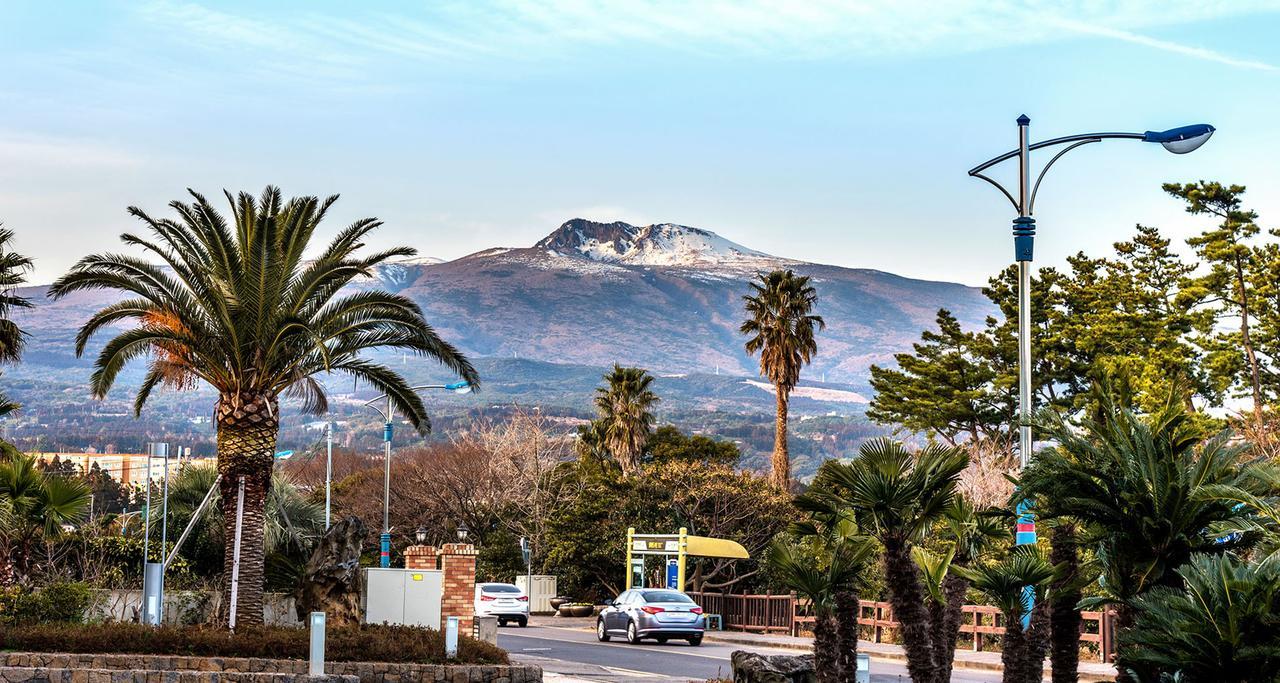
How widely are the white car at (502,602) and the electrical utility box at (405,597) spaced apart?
19.2m

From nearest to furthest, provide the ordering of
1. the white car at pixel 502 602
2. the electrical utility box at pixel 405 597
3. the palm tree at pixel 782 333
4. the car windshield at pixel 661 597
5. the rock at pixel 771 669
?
the rock at pixel 771 669
the electrical utility box at pixel 405 597
the car windshield at pixel 661 597
the white car at pixel 502 602
the palm tree at pixel 782 333

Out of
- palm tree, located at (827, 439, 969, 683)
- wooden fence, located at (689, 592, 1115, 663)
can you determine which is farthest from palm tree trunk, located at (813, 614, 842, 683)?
wooden fence, located at (689, 592, 1115, 663)

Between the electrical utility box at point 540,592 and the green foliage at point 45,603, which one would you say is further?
the electrical utility box at point 540,592

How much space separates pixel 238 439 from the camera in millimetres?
26344

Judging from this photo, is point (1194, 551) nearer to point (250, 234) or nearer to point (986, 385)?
point (250, 234)

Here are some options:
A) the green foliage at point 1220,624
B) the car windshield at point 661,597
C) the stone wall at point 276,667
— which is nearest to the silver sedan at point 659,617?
the car windshield at point 661,597

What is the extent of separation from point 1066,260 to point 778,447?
16497 millimetres

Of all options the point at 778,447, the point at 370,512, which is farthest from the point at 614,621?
the point at 370,512

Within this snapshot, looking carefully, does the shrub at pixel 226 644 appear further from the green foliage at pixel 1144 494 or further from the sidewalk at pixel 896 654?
the green foliage at pixel 1144 494

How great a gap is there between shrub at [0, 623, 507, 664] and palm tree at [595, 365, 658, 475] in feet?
171

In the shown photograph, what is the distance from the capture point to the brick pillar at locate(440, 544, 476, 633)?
27.4 metres

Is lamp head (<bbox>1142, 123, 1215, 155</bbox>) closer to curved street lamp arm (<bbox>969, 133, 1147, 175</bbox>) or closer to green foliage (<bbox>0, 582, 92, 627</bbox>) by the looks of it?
curved street lamp arm (<bbox>969, 133, 1147, 175</bbox>)

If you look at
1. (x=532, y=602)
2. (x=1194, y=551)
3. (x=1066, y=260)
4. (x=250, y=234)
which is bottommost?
(x=532, y=602)

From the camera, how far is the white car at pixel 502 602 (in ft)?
150
